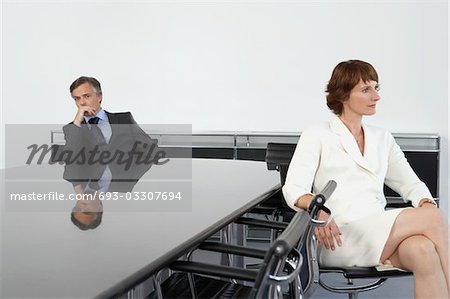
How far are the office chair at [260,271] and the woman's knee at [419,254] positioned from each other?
450 mm

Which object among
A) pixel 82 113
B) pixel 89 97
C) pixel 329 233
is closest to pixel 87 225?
pixel 329 233

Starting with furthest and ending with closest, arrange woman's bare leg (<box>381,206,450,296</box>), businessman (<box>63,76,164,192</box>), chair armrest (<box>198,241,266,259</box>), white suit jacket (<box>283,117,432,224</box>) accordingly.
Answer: businessman (<box>63,76,164,192</box>) → white suit jacket (<box>283,117,432,224</box>) → woman's bare leg (<box>381,206,450,296</box>) → chair armrest (<box>198,241,266,259</box>)

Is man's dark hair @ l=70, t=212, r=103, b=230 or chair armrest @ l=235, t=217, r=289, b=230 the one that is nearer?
man's dark hair @ l=70, t=212, r=103, b=230

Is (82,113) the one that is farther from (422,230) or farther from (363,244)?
(422,230)

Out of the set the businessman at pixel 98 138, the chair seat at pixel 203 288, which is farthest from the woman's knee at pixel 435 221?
the businessman at pixel 98 138

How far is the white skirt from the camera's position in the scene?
2.28m

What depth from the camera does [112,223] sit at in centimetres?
171

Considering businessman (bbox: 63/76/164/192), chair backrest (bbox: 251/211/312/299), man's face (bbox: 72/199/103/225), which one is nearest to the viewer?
chair backrest (bbox: 251/211/312/299)

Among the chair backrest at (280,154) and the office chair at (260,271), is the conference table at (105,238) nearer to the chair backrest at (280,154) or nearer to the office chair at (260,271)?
the office chair at (260,271)

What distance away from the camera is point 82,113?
3.64 meters

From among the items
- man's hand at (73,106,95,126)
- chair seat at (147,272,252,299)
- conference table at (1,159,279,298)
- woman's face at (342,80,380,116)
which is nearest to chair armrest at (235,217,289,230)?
conference table at (1,159,279,298)

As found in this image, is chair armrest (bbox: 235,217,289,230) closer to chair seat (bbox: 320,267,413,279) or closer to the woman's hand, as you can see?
the woman's hand

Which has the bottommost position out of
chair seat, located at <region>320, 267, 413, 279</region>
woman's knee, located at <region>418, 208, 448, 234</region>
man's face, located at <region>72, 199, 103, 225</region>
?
chair seat, located at <region>320, 267, 413, 279</region>

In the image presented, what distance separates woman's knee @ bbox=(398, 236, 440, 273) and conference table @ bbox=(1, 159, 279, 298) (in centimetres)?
59
